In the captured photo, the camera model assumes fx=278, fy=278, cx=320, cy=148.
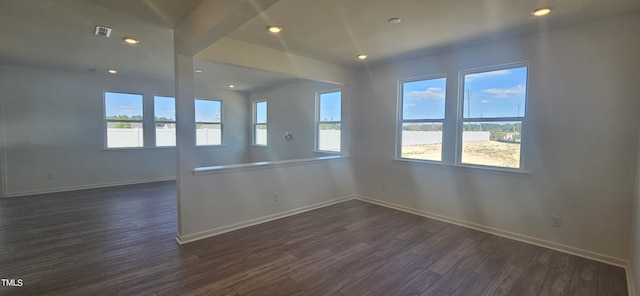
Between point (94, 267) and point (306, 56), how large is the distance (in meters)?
3.59

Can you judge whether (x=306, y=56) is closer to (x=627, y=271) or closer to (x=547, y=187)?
(x=547, y=187)

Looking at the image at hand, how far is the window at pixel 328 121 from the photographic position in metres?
5.73

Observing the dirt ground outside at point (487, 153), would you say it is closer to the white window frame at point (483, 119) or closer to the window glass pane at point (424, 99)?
the white window frame at point (483, 119)

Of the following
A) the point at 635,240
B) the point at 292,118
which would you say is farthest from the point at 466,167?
the point at 292,118

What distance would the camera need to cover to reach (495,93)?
11.6 ft

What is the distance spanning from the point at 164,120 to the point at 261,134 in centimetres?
247

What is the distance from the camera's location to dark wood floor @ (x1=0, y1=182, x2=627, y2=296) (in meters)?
2.36

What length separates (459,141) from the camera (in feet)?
13.0

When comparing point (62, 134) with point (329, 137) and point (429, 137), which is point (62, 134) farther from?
point (429, 137)

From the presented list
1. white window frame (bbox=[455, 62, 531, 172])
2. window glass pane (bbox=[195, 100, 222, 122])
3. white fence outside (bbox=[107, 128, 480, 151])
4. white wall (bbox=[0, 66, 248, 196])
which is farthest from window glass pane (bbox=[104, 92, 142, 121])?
white window frame (bbox=[455, 62, 531, 172])

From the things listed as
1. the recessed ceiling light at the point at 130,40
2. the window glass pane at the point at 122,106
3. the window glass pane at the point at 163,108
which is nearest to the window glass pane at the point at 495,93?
the recessed ceiling light at the point at 130,40

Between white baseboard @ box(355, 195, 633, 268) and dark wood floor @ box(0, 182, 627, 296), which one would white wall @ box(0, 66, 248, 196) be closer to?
dark wood floor @ box(0, 182, 627, 296)

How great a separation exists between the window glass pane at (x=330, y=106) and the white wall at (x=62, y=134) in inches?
157

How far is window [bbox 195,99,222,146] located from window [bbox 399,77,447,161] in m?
5.41
